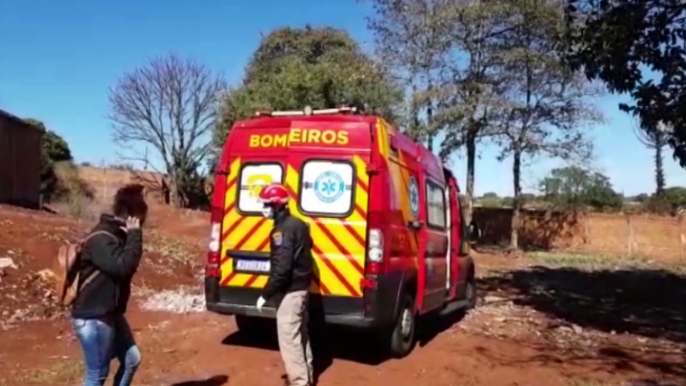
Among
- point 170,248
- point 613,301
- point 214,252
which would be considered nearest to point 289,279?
point 214,252

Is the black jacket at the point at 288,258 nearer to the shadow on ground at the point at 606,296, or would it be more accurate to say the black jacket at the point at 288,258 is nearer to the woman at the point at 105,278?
the woman at the point at 105,278

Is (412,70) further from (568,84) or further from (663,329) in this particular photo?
(663,329)

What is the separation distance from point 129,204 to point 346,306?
9.40ft

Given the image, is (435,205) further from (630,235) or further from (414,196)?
(630,235)

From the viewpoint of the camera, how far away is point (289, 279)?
6.48 metres

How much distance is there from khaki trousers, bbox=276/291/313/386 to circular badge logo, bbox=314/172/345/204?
1282mm

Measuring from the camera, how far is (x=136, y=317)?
10.4m

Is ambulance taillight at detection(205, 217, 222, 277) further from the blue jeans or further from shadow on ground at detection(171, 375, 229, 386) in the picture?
the blue jeans

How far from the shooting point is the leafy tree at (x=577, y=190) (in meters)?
32.2

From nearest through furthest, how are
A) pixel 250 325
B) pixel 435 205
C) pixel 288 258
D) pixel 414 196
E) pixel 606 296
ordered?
pixel 288 258 → pixel 414 196 → pixel 250 325 → pixel 435 205 → pixel 606 296

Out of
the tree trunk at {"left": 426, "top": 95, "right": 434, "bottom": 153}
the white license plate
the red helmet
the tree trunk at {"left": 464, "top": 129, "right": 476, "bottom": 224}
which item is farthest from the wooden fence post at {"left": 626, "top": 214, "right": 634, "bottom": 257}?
the red helmet

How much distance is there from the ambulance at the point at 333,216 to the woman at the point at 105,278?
2396 mm

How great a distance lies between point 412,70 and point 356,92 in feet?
6.93

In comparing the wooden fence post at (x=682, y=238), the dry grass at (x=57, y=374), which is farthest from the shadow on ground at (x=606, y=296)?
the dry grass at (x=57, y=374)
